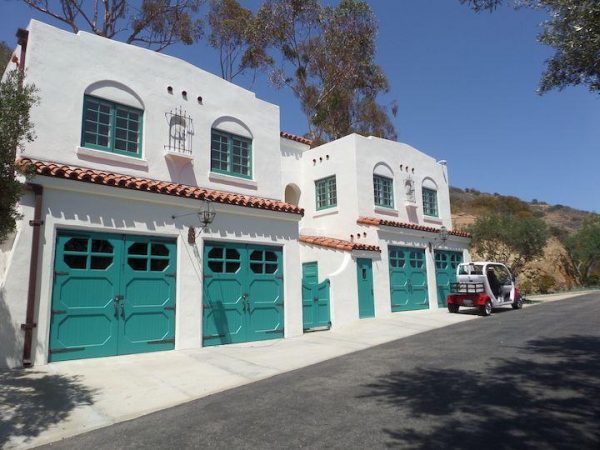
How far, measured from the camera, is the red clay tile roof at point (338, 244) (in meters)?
15.5

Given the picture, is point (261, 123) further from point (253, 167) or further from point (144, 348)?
point (144, 348)

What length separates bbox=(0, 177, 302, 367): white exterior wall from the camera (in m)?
8.02

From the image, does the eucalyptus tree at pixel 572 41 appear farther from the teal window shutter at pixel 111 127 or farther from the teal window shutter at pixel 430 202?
the teal window shutter at pixel 430 202

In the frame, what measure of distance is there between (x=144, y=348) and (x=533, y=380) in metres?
7.35

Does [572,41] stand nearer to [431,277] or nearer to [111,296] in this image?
[111,296]

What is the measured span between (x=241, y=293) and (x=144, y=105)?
17.4 ft

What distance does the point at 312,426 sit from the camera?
16.0 ft

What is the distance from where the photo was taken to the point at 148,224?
993 centimetres

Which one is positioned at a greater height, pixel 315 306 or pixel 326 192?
pixel 326 192

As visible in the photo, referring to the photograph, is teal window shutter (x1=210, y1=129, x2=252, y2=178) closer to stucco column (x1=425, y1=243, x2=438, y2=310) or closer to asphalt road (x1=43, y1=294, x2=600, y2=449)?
asphalt road (x1=43, y1=294, x2=600, y2=449)

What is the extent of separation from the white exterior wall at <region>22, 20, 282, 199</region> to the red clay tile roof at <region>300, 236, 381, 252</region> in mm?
3018

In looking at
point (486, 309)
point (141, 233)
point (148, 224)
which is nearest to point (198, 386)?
point (141, 233)

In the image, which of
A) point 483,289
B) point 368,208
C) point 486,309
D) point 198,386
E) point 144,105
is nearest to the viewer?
point 198,386

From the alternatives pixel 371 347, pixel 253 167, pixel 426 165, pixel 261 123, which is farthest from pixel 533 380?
pixel 426 165
